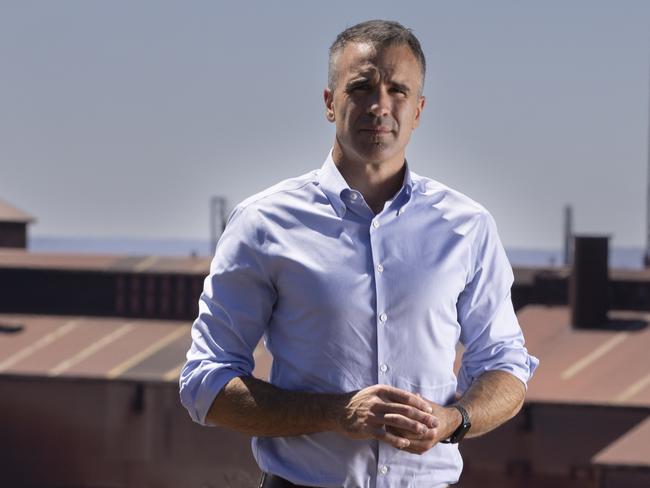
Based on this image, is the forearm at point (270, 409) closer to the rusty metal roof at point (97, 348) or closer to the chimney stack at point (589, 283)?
the rusty metal roof at point (97, 348)

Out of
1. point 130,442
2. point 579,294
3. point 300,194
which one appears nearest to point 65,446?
point 130,442

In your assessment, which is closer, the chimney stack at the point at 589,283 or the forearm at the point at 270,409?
the forearm at the point at 270,409

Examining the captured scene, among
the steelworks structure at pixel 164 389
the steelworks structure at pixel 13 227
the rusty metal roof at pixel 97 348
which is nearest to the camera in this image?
the steelworks structure at pixel 164 389

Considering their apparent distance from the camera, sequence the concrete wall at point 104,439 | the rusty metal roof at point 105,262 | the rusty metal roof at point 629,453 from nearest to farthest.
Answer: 1. the rusty metal roof at point 629,453
2. the concrete wall at point 104,439
3. the rusty metal roof at point 105,262

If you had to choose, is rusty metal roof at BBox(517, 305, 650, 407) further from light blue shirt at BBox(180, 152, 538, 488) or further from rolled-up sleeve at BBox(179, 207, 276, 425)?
rolled-up sleeve at BBox(179, 207, 276, 425)

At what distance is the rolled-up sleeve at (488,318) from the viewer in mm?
3293

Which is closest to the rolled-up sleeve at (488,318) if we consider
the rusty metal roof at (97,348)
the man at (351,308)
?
the man at (351,308)

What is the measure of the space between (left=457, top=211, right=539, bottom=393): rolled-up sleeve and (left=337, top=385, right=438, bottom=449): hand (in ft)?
1.25

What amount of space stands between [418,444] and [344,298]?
375 mm

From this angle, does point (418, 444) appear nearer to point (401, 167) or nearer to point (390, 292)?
point (390, 292)

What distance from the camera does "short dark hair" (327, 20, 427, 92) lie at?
316 centimetres

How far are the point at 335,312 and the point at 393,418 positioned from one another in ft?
1.00

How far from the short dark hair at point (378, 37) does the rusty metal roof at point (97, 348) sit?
52.6 feet

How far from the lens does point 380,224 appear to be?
3.19 metres
